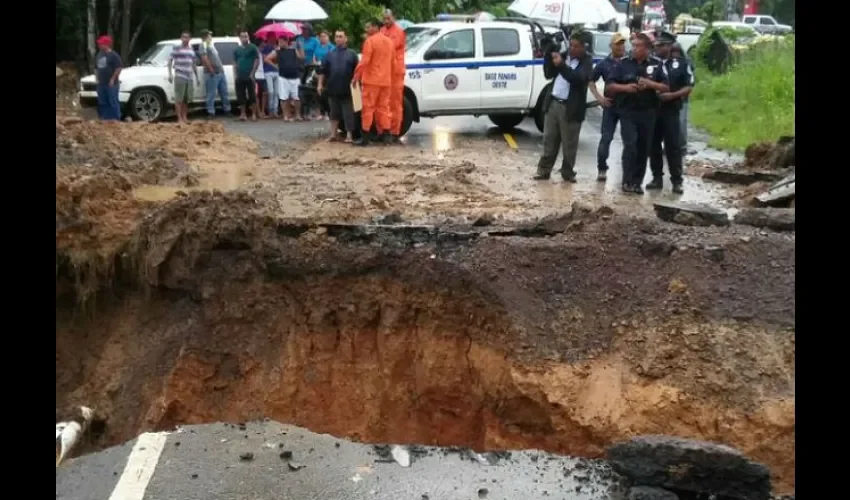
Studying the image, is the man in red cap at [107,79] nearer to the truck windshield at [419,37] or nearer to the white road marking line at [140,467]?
the truck windshield at [419,37]

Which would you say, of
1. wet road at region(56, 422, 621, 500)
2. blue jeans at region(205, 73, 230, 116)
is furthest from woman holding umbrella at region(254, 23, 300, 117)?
wet road at region(56, 422, 621, 500)

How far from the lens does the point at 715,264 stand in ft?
24.3

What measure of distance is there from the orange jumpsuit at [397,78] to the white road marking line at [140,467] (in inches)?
407

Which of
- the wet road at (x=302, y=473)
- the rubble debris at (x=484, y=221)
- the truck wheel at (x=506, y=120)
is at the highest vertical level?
the truck wheel at (x=506, y=120)

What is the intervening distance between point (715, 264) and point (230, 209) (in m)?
4.28

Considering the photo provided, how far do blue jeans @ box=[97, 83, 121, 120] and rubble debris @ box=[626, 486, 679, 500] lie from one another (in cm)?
1482

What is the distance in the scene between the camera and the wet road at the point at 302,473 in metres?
4.36

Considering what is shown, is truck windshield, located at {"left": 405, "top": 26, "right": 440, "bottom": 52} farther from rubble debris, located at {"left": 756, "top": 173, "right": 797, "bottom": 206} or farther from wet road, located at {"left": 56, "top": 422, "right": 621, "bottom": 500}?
wet road, located at {"left": 56, "top": 422, "right": 621, "bottom": 500}

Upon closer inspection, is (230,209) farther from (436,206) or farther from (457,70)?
(457,70)

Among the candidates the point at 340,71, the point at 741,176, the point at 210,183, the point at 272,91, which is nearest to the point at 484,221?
the point at 210,183

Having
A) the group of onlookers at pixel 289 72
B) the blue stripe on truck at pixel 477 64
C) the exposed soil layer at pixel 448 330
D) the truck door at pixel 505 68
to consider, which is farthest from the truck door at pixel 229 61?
the exposed soil layer at pixel 448 330

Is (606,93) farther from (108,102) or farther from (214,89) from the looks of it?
(214,89)
